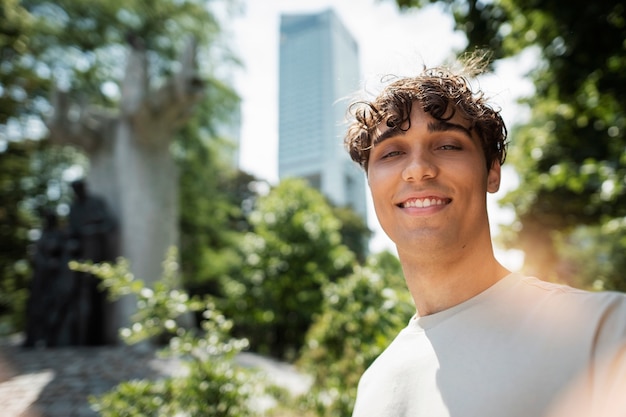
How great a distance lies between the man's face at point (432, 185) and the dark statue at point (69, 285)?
901 cm

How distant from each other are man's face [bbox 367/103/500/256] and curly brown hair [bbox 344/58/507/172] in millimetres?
22

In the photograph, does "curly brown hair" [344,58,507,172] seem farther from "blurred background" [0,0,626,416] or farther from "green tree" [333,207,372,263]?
"green tree" [333,207,372,263]

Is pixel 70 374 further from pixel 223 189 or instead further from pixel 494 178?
pixel 223 189

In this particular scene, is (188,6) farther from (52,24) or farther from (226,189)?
(226,189)

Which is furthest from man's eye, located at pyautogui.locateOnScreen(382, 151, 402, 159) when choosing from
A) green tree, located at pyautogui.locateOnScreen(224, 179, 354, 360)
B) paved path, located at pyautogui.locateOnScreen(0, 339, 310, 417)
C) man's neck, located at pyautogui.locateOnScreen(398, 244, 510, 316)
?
green tree, located at pyautogui.locateOnScreen(224, 179, 354, 360)

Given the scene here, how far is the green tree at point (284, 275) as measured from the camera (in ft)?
32.6

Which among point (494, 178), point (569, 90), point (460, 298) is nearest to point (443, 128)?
point (494, 178)

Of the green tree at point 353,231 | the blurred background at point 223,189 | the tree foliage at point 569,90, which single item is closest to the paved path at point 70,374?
the blurred background at point 223,189

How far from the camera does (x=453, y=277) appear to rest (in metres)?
0.97

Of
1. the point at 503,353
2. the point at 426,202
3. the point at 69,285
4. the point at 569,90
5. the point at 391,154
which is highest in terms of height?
the point at 569,90

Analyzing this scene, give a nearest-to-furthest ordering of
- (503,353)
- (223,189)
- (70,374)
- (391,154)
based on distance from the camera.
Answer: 1. (503,353)
2. (391,154)
3. (70,374)
4. (223,189)

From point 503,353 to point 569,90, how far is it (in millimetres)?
4285

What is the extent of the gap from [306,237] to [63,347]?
555 centimetres

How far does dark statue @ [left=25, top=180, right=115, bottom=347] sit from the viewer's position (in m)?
8.47
